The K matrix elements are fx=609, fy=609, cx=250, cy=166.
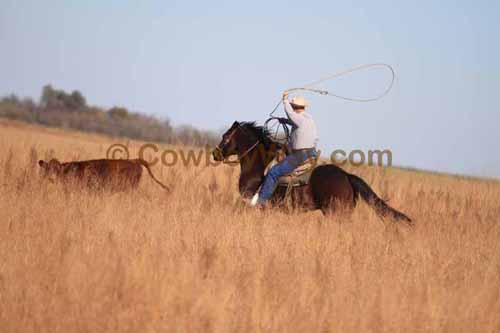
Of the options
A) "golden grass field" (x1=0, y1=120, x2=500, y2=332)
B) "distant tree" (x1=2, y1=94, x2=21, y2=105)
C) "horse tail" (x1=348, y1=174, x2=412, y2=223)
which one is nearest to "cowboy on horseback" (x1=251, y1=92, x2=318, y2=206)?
Answer: "golden grass field" (x1=0, y1=120, x2=500, y2=332)

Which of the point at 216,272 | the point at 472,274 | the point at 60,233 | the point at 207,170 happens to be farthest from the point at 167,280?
the point at 207,170

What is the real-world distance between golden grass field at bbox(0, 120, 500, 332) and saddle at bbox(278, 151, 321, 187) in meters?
0.58

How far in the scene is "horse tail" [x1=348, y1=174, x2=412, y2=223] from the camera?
9156 mm

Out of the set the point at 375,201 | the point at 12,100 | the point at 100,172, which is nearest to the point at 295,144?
the point at 375,201

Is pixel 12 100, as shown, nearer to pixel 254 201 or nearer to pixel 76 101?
pixel 76 101

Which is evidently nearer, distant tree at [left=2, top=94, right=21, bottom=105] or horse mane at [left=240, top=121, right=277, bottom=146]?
horse mane at [left=240, top=121, right=277, bottom=146]

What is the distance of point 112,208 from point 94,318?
142 inches

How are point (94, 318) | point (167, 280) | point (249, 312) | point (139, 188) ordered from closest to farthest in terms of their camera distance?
1. point (94, 318)
2. point (249, 312)
3. point (167, 280)
4. point (139, 188)

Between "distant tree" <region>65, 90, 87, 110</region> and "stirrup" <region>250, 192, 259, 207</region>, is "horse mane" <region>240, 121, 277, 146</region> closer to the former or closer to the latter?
"stirrup" <region>250, 192, 259, 207</region>

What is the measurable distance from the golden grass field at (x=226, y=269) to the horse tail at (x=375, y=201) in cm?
21

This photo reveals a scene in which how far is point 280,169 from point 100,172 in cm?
342

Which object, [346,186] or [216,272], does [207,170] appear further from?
[216,272]

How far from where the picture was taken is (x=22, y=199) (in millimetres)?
8500

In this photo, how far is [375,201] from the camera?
30.5 feet
